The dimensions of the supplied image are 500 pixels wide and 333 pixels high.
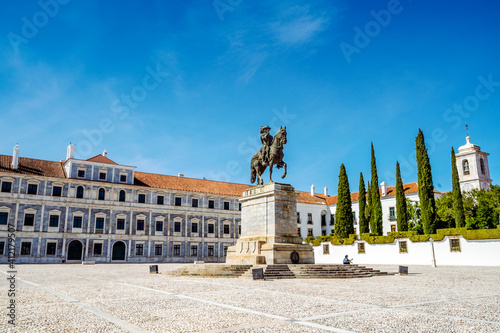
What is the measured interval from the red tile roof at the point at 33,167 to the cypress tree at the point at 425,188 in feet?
131

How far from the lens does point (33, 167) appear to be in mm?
44062

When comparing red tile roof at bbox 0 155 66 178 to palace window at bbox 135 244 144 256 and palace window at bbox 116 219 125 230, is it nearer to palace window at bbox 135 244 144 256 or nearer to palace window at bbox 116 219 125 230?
palace window at bbox 116 219 125 230

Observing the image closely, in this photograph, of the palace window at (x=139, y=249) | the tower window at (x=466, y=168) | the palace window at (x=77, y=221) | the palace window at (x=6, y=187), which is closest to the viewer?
the palace window at (x=6, y=187)

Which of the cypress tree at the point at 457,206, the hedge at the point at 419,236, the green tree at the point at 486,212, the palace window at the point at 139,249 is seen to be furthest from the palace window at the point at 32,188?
the green tree at the point at 486,212

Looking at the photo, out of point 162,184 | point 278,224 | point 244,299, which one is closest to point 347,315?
point 244,299

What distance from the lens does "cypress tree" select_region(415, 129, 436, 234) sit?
38.8m

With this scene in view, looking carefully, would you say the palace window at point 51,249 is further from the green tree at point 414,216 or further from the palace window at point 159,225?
the green tree at point 414,216

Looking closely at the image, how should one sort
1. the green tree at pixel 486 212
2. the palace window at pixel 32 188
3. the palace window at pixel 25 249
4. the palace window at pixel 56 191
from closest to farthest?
the green tree at pixel 486 212, the palace window at pixel 25 249, the palace window at pixel 32 188, the palace window at pixel 56 191

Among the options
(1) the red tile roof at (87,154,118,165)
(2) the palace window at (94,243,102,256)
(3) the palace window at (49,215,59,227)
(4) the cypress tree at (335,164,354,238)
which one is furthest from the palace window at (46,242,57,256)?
(4) the cypress tree at (335,164,354,238)

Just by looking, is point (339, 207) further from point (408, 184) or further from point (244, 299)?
point (244, 299)

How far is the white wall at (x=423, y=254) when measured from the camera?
32625 mm

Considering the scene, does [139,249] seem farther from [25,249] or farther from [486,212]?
[486,212]

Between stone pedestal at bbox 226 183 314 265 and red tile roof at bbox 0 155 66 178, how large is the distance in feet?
104

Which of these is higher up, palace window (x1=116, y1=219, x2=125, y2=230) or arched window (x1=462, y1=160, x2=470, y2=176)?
arched window (x1=462, y1=160, x2=470, y2=176)
